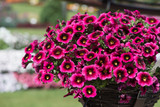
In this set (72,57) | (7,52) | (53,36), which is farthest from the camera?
(7,52)

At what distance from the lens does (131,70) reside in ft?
6.18

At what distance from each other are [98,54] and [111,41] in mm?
141

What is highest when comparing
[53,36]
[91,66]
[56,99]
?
[53,36]

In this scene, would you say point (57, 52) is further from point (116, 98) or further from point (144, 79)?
point (144, 79)

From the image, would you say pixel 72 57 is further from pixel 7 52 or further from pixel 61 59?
pixel 7 52

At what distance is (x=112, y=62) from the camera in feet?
6.10

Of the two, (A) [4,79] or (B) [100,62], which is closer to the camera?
(B) [100,62]

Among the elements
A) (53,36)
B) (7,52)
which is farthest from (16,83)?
(53,36)

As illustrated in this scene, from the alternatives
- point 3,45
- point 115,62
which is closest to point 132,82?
point 115,62

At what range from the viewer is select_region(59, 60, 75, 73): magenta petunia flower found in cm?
190

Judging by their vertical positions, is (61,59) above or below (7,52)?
above

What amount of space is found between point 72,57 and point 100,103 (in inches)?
16.0

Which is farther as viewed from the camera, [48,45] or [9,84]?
[9,84]

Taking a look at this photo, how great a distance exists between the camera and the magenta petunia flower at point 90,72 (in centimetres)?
182
